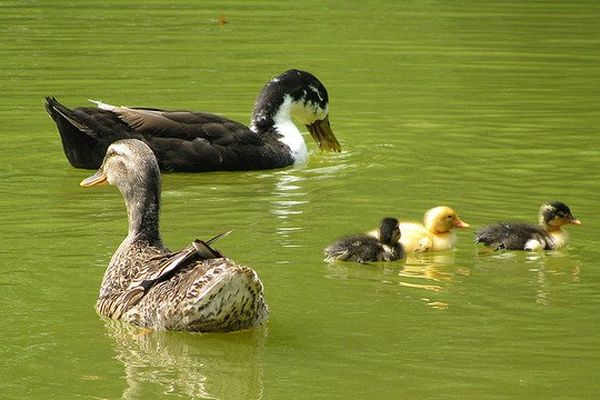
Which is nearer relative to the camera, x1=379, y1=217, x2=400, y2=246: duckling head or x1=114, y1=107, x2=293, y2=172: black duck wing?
x1=379, y1=217, x2=400, y2=246: duckling head

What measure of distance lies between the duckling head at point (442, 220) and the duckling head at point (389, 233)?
11.3 inches

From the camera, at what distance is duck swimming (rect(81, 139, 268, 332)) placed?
22.5ft

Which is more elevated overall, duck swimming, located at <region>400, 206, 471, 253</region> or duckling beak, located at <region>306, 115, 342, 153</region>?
duckling beak, located at <region>306, 115, 342, 153</region>

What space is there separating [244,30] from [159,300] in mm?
11720

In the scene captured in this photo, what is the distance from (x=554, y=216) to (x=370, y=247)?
45.8 inches

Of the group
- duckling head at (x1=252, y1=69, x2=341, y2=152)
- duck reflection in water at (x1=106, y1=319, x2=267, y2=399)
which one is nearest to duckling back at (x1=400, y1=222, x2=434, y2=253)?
duck reflection in water at (x1=106, y1=319, x2=267, y2=399)

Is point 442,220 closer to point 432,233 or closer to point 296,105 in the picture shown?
point 432,233

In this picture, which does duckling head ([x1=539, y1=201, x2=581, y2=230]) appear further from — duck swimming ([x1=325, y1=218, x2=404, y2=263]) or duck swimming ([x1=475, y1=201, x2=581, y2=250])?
duck swimming ([x1=325, y1=218, x2=404, y2=263])

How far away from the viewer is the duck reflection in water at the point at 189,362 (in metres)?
6.51

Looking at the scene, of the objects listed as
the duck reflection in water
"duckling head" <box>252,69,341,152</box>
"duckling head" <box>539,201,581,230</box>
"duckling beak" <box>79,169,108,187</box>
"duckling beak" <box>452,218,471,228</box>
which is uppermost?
"duckling head" <box>252,69,341,152</box>

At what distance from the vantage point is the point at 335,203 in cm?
1018

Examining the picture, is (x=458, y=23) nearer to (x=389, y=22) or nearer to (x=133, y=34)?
(x=389, y=22)

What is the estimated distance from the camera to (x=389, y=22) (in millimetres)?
19484

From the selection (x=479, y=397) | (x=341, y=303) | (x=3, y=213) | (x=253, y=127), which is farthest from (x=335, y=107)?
(x=479, y=397)
